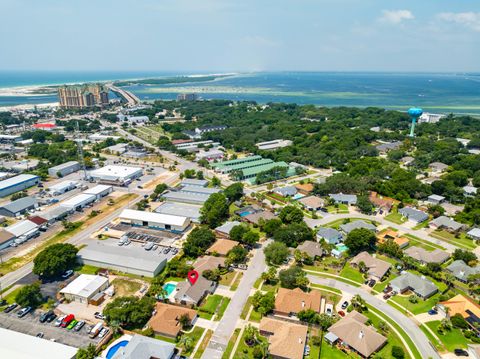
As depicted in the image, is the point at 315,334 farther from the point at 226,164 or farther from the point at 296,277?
the point at 226,164

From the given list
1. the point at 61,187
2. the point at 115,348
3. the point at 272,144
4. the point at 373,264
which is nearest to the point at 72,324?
the point at 115,348

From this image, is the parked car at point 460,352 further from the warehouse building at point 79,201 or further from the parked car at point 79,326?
the warehouse building at point 79,201

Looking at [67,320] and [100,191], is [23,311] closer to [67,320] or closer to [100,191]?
[67,320]

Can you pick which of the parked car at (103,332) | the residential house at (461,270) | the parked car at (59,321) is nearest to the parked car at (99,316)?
the parked car at (103,332)

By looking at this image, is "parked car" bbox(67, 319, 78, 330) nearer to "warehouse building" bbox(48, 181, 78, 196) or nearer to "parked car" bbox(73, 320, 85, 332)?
"parked car" bbox(73, 320, 85, 332)

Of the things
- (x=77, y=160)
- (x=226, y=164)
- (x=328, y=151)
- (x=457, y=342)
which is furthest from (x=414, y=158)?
(x=77, y=160)

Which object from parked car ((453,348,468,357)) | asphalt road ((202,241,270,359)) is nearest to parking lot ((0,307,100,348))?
asphalt road ((202,241,270,359))
